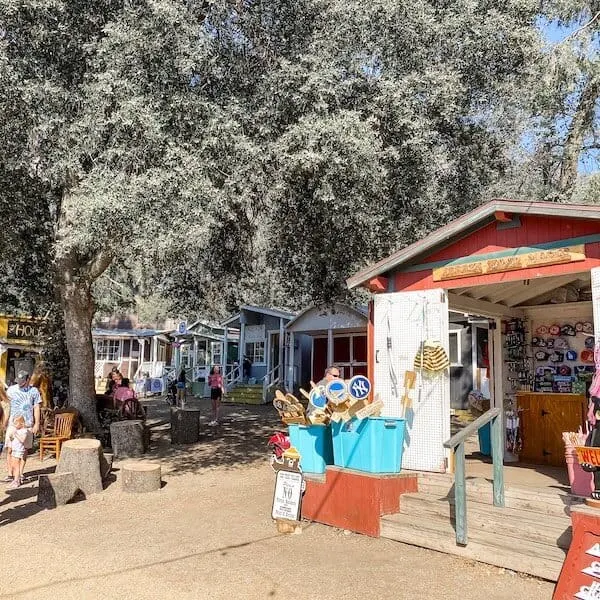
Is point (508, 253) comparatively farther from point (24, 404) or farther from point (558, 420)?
point (24, 404)

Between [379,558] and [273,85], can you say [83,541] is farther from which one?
[273,85]

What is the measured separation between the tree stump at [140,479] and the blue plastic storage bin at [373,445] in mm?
3339

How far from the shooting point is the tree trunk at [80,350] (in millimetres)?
11898

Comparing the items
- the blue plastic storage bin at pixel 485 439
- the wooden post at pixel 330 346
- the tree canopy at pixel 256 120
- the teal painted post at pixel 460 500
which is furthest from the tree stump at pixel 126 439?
the wooden post at pixel 330 346

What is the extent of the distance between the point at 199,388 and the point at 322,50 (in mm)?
21163

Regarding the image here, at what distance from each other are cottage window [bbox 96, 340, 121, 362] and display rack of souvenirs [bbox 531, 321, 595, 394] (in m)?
31.8

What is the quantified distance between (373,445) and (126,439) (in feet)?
20.7

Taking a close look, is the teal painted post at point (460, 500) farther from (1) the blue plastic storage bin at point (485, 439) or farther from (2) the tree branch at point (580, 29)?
(2) the tree branch at point (580, 29)

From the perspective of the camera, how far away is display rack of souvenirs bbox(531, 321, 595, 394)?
787 cm

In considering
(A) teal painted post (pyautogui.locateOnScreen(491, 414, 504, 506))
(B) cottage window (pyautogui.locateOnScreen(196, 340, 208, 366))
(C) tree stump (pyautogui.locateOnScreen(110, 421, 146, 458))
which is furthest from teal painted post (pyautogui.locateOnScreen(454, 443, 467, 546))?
(B) cottage window (pyautogui.locateOnScreen(196, 340, 208, 366))

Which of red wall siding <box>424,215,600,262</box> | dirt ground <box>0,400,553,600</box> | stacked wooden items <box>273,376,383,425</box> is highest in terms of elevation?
red wall siding <box>424,215,600,262</box>

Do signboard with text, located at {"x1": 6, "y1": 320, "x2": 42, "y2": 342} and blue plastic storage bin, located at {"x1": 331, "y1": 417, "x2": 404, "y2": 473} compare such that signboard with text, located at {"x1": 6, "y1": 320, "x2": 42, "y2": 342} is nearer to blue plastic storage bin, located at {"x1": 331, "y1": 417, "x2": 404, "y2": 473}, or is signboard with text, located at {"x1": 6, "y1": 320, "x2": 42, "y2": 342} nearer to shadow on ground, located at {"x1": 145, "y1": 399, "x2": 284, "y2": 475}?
shadow on ground, located at {"x1": 145, "y1": 399, "x2": 284, "y2": 475}

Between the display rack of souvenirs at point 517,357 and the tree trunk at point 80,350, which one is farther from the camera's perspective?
the tree trunk at point 80,350

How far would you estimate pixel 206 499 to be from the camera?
8.22 meters
